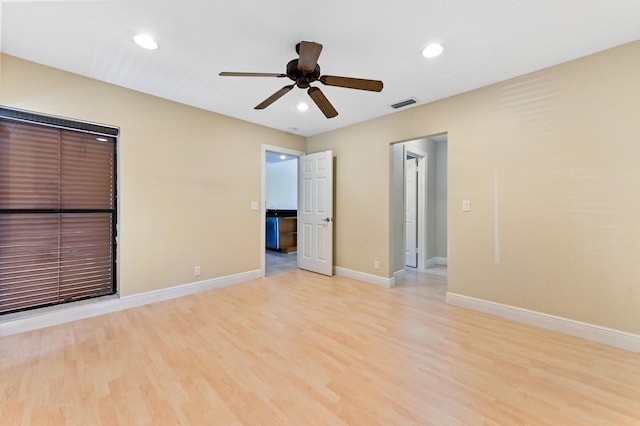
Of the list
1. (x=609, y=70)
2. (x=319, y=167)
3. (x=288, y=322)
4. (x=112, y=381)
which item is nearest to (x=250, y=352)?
(x=288, y=322)

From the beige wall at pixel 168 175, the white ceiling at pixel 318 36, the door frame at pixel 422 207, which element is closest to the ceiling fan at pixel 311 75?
the white ceiling at pixel 318 36

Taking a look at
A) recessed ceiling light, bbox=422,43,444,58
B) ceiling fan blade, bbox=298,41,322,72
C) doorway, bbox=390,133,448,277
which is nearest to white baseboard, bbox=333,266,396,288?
doorway, bbox=390,133,448,277

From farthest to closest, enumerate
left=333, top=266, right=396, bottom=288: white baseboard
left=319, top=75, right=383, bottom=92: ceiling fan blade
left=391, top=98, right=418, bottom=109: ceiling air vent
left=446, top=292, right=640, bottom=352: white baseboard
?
left=333, top=266, right=396, bottom=288: white baseboard, left=391, top=98, right=418, bottom=109: ceiling air vent, left=446, top=292, right=640, bottom=352: white baseboard, left=319, top=75, right=383, bottom=92: ceiling fan blade

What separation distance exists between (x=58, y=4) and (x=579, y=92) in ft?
13.8

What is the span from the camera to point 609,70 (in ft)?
7.34

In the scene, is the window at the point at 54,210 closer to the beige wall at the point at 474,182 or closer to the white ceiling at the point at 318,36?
the beige wall at the point at 474,182

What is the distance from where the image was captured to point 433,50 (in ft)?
7.38

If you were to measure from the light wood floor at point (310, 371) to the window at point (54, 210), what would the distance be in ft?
1.52

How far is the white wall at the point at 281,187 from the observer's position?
7.81 m

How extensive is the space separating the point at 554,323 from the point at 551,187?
4.25 feet

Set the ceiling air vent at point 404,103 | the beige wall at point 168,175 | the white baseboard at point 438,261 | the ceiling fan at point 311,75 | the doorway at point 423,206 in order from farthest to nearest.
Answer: the white baseboard at point 438,261, the doorway at point 423,206, the ceiling air vent at point 404,103, the beige wall at point 168,175, the ceiling fan at point 311,75

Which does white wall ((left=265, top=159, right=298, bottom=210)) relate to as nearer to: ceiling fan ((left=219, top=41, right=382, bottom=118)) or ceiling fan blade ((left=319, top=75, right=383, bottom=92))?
ceiling fan ((left=219, top=41, right=382, bottom=118))

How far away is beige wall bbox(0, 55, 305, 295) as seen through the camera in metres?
2.65

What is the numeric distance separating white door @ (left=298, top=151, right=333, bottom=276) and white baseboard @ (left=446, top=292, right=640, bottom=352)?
206 centimetres
